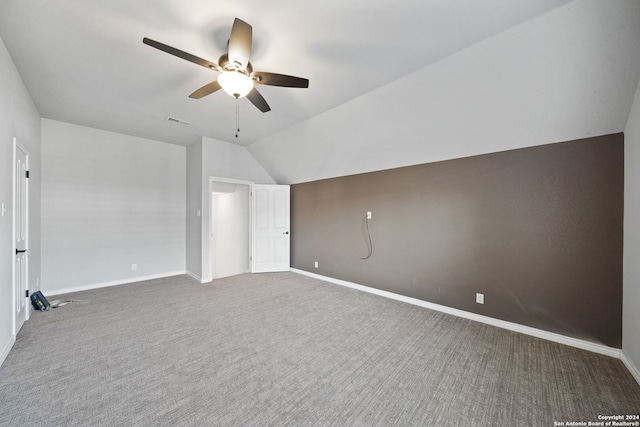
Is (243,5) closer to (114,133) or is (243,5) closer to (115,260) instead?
(114,133)

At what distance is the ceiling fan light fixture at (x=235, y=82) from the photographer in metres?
1.90

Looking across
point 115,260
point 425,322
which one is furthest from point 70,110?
point 425,322

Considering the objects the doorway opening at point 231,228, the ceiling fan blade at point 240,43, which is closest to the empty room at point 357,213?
the ceiling fan blade at point 240,43

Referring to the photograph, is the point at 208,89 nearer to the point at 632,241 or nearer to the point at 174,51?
the point at 174,51

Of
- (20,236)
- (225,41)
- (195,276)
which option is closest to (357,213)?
(225,41)

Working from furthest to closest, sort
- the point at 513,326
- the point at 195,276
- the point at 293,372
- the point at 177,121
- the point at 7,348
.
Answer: the point at 195,276 < the point at 177,121 < the point at 513,326 < the point at 7,348 < the point at 293,372

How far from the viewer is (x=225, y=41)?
2.11 metres

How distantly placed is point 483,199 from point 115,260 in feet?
20.1

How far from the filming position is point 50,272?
388cm

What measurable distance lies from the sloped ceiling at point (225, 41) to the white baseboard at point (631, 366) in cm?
295

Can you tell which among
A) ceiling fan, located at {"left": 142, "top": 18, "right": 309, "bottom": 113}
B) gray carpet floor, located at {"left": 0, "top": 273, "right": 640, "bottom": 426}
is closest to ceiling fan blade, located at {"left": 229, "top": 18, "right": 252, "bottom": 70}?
ceiling fan, located at {"left": 142, "top": 18, "right": 309, "bottom": 113}

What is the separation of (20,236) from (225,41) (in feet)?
10.9

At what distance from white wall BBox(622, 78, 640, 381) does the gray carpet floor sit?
28 centimetres

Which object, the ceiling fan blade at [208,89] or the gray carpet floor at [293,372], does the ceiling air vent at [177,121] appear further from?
the gray carpet floor at [293,372]
